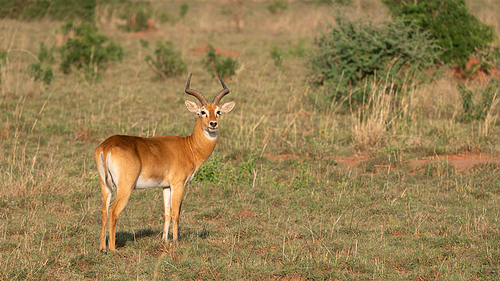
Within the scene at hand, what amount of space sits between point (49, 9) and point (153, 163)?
22.6 m

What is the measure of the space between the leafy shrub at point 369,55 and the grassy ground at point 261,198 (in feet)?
1.74

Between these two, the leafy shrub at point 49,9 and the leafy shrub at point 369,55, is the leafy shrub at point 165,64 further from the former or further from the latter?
the leafy shrub at point 49,9

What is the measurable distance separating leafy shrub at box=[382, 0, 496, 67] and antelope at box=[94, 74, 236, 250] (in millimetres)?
11042

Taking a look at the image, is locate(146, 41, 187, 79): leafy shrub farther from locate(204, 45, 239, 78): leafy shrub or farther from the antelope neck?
the antelope neck

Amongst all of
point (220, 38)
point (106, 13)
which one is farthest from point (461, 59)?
point (106, 13)

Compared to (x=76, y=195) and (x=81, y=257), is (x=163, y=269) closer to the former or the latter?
(x=81, y=257)

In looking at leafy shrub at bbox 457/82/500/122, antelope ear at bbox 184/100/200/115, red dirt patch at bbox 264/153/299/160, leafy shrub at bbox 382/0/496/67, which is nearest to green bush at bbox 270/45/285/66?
leafy shrub at bbox 382/0/496/67

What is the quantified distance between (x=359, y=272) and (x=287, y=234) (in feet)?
3.94

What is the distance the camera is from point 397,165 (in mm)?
9234

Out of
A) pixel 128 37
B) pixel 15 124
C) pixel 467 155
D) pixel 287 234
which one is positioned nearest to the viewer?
pixel 287 234

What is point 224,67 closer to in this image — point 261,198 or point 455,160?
point 455,160

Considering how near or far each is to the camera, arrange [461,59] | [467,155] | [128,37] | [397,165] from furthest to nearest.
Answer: [128,37]
[461,59]
[467,155]
[397,165]

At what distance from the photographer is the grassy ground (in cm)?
524

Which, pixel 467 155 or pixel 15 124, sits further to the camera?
pixel 15 124
